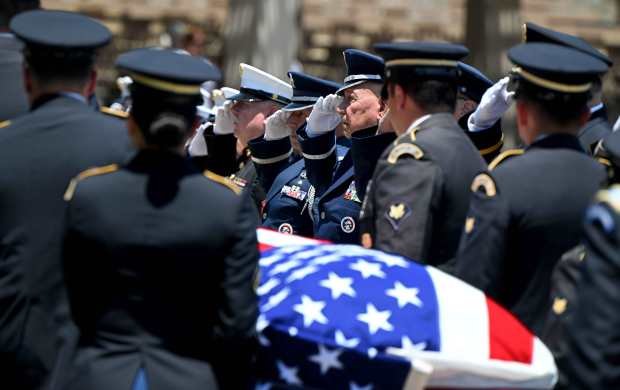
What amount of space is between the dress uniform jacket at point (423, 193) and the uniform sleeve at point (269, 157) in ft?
8.62

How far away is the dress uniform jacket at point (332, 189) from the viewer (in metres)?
6.63

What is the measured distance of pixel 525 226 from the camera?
445 centimetres

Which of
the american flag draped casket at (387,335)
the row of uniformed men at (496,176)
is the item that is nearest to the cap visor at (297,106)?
the row of uniformed men at (496,176)

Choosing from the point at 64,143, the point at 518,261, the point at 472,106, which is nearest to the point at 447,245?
the point at 518,261

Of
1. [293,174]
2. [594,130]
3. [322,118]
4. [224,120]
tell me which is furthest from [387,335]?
[224,120]

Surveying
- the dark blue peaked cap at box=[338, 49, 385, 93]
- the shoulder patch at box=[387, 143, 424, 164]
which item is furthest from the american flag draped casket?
the dark blue peaked cap at box=[338, 49, 385, 93]

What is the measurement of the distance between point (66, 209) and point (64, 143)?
0.35m

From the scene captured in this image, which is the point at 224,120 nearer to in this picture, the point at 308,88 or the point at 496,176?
the point at 308,88

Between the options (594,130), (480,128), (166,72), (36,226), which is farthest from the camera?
(594,130)

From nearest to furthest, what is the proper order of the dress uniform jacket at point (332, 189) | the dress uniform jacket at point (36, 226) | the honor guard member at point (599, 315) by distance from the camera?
the honor guard member at point (599, 315)
the dress uniform jacket at point (36, 226)
the dress uniform jacket at point (332, 189)

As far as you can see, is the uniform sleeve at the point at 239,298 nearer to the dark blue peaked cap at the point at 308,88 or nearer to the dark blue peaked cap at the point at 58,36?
the dark blue peaked cap at the point at 58,36

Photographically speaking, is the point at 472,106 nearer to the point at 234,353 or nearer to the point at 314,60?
the point at 234,353

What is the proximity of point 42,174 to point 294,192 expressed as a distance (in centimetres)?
303

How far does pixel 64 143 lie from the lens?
4430 millimetres
